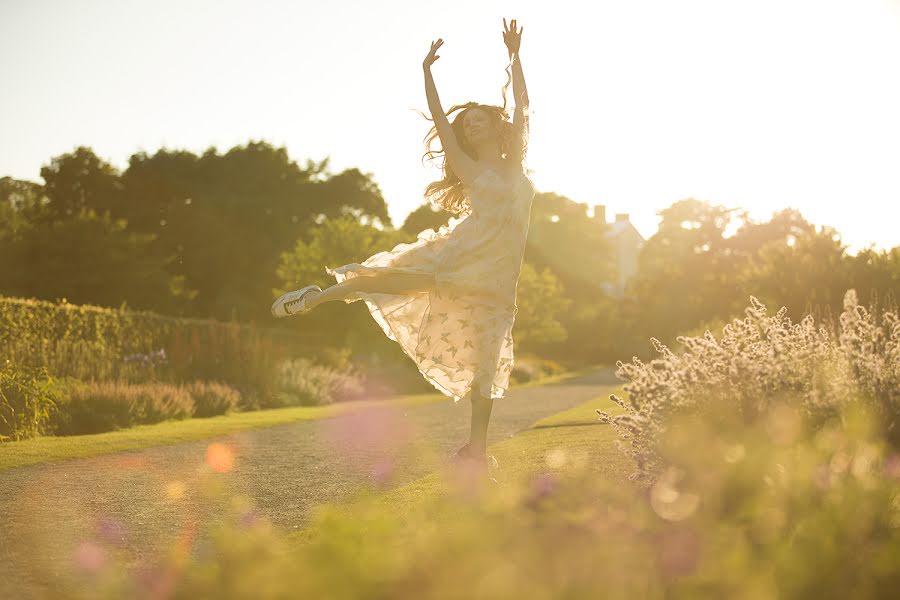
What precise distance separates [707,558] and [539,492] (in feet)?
2.41

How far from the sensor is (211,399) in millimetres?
14695

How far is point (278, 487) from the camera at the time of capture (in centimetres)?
609

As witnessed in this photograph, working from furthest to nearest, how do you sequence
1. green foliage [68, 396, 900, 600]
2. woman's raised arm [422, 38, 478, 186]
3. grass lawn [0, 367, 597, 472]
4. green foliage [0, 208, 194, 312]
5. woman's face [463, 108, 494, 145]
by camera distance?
green foliage [0, 208, 194, 312] < grass lawn [0, 367, 597, 472] < woman's face [463, 108, 494, 145] < woman's raised arm [422, 38, 478, 186] < green foliage [68, 396, 900, 600]

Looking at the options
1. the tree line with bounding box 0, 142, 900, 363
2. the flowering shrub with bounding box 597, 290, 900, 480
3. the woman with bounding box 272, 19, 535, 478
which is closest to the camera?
the flowering shrub with bounding box 597, 290, 900, 480

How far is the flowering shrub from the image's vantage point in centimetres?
462

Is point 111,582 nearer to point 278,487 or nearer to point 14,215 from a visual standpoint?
point 278,487

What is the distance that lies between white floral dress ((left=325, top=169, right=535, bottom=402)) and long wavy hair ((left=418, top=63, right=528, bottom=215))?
231 millimetres

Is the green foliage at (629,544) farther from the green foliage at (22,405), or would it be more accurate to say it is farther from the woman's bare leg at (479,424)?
the green foliage at (22,405)

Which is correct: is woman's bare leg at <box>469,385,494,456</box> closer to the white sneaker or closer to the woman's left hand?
the white sneaker

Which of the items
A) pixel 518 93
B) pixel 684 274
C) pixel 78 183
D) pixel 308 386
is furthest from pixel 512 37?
pixel 78 183

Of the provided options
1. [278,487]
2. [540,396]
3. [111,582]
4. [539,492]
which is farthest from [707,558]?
[540,396]

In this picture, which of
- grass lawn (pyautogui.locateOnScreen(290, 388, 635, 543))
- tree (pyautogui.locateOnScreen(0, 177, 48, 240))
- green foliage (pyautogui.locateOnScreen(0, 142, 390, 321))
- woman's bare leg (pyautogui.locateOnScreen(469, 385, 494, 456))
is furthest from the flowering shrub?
tree (pyautogui.locateOnScreen(0, 177, 48, 240))

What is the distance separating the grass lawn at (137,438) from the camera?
307 inches

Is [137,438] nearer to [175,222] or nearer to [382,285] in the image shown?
[382,285]
